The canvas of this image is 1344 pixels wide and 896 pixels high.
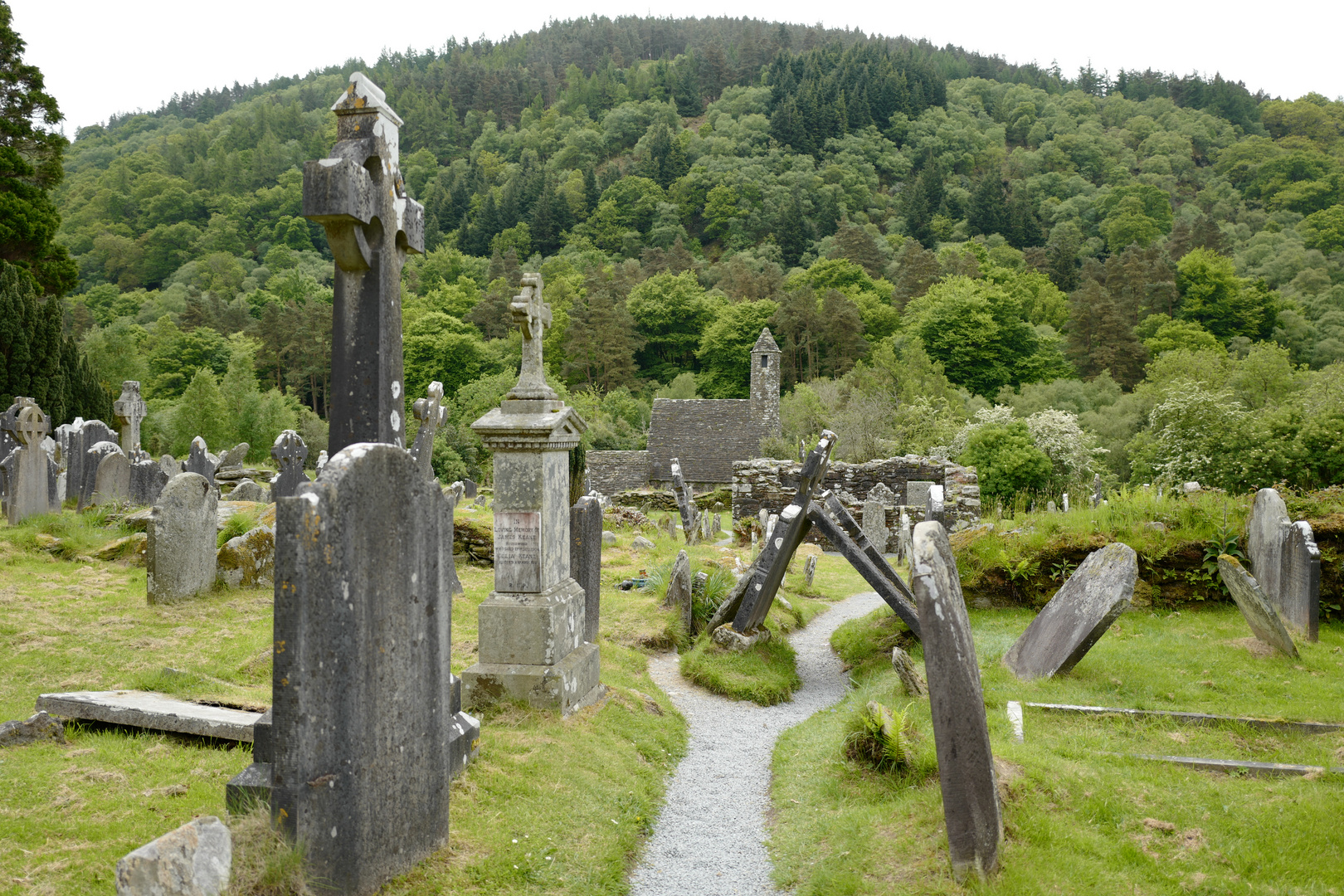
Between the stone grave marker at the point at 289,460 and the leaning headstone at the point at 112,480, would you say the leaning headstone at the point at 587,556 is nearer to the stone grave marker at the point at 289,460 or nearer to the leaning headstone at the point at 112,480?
the stone grave marker at the point at 289,460

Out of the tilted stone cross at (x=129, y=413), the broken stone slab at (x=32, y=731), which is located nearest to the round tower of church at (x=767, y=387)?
the tilted stone cross at (x=129, y=413)

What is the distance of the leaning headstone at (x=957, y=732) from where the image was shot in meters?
3.90

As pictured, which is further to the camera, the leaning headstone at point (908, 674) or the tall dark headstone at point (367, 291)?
the leaning headstone at point (908, 674)

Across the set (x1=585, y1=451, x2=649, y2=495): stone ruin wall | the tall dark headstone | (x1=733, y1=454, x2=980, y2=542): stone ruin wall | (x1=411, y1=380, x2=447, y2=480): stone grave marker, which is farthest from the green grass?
(x1=585, y1=451, x2=649, y2=495): stone ruin wall

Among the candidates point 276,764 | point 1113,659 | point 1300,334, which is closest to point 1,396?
point 276,764

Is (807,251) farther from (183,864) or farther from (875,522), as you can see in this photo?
(183,864)

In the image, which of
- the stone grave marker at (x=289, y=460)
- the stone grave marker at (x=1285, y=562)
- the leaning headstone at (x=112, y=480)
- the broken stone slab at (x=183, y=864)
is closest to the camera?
the broken stone slab at (x=183, y=864)

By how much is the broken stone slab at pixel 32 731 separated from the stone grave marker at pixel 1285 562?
946 cm

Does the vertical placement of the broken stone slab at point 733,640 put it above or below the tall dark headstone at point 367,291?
below

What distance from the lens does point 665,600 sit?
452 inches

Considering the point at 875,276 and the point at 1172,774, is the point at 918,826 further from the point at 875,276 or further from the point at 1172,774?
the point at 875,276

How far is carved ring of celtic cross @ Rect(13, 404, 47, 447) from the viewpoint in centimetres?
1357

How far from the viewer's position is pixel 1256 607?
23.9 feet

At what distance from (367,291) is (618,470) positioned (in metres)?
34.2
